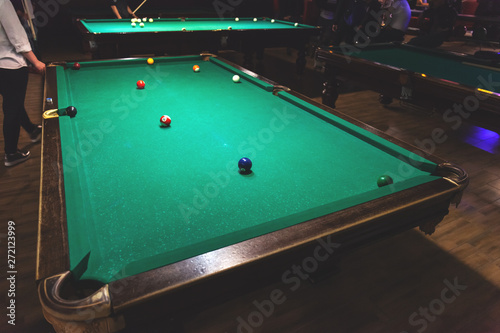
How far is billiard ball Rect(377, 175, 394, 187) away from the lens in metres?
1.23

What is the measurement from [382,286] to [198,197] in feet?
3.92

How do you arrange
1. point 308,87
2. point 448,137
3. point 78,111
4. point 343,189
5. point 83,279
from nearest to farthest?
1. point 83,279
2. point 343,189
3. point 78,111
4. point 448,137
5. point 308,87

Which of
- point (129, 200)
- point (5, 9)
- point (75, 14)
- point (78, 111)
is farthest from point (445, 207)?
point (75, 14)

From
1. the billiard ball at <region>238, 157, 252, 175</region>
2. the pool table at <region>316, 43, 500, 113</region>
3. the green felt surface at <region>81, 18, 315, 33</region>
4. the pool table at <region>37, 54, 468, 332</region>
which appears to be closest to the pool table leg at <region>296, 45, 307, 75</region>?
the green felt surface at <region>81, 18, 315, 33</region>

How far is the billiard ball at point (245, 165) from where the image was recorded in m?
1.29

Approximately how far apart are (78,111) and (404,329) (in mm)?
2101

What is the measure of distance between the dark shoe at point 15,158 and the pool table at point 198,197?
91 cm

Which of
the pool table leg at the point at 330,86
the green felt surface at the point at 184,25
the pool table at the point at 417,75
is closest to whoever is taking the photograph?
the pool table at the point at 417,75

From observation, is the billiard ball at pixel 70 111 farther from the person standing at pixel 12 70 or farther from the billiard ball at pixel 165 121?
the person standing at pixel 12 70

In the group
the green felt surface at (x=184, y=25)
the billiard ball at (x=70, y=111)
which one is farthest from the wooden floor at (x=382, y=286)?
the green felt surface at (x=184, y=25)

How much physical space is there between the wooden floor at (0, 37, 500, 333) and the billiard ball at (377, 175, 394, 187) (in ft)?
1.63

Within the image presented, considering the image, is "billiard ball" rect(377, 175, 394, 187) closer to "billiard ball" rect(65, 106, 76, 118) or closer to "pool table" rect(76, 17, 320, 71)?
"billiard ball" rect(65, 106, 76, 118)

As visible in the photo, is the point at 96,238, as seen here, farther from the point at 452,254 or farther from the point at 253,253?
the point at 452,254

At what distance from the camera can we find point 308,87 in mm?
4867
